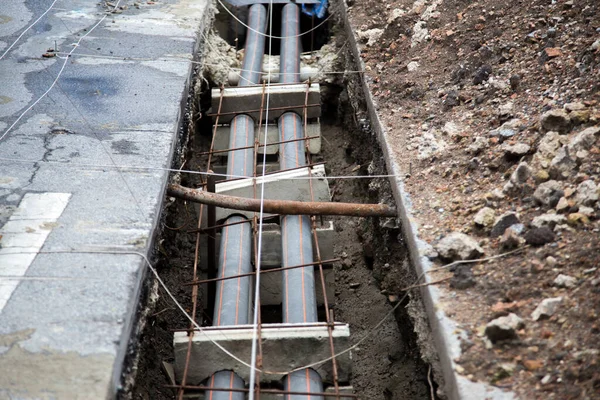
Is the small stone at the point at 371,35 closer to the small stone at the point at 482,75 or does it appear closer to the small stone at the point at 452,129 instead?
the small stone at the point at 482,75

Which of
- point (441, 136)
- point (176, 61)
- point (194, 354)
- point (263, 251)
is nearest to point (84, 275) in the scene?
point (194, 354)

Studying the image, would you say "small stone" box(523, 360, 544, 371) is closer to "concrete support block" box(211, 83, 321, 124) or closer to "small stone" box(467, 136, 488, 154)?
"small stone" box(467, 136, 488, 154)

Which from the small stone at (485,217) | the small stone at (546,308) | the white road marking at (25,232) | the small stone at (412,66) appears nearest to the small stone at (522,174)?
the small stone at (485,217)

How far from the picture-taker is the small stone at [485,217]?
3.94 metres

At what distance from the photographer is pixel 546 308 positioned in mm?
3238

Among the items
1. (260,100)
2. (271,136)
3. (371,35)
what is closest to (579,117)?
(371,35)

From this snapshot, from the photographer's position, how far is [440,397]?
351 centimetres

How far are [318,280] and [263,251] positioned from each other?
Answer: 58 centimetres

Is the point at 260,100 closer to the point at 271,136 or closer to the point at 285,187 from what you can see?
the point at 271,136

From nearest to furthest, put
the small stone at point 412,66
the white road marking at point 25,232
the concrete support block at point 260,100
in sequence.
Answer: the white road marking at point 25,232
the small stone at point 412,66
the concrete support block at point 260,100

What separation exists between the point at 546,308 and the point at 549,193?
2.80 ft

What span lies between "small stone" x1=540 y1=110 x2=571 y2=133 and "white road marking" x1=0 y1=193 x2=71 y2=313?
3.27 metres

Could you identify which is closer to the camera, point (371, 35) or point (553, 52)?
point (553, 52)

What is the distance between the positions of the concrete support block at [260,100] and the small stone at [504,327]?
398 cm
